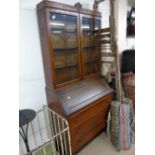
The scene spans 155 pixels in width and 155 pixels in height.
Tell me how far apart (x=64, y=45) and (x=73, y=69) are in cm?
35

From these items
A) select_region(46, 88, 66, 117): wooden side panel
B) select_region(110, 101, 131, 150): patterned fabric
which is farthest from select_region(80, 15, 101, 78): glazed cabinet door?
select_region(110, 101, 131, 150): patterned fabric

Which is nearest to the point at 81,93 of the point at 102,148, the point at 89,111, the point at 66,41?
the point at 89,111

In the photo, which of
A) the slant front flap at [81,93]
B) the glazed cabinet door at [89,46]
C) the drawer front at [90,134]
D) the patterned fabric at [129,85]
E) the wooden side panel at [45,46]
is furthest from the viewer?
the patterned fabric at [129,85]

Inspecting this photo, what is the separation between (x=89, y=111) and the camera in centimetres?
189

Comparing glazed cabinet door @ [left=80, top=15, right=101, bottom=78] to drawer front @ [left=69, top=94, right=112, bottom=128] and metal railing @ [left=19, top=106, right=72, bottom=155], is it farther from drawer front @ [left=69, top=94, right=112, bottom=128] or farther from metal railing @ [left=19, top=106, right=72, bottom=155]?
metal railing @ [left=19, top=106, right=72, bottom=155]

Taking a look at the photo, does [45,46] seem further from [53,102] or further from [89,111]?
[89,111]

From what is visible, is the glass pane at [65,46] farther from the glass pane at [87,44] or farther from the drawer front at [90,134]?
the drawer front at [90,134]

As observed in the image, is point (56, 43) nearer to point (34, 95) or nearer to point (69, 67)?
point (69, 67)

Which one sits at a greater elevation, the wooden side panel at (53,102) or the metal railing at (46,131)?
the wooden side panel at (53,102)

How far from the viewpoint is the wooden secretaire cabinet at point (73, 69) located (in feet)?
5.41

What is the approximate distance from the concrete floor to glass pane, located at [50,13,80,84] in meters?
1.01

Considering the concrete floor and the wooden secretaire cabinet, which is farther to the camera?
the concrete floor

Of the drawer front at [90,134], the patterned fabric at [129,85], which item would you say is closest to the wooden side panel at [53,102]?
the drawer front at [90,134]

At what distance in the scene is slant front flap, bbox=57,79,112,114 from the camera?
5.61 ft
